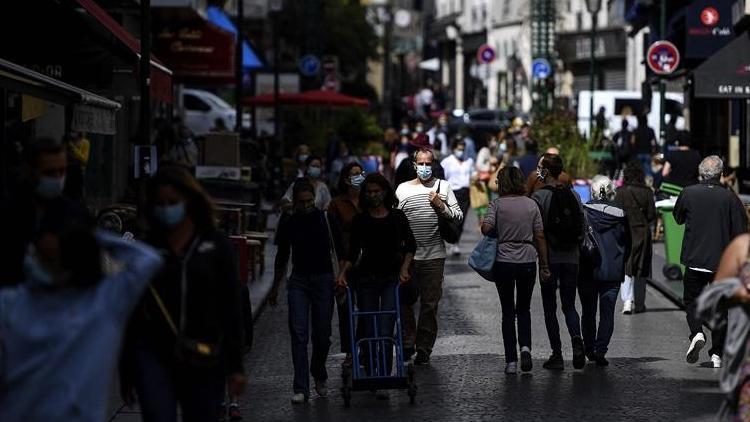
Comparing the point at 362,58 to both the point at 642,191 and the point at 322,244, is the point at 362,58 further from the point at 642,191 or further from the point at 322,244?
the point at 322,244

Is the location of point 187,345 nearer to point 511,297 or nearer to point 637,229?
point 511,297

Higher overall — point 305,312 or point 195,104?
point 195,104

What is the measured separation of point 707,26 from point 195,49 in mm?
10536

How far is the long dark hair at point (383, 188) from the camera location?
12.4m

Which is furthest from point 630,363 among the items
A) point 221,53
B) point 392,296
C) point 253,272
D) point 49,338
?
point 221,53

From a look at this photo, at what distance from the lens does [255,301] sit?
61.5 feet

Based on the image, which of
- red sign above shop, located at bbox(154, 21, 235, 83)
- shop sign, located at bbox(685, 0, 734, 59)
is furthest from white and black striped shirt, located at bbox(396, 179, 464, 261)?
red sign above shop, located at bbox(154, 21, 235, 83)

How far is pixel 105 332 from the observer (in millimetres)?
6914

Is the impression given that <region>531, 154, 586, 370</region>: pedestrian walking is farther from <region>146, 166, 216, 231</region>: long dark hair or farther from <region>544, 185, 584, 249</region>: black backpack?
<region>146, 166, 216, 231</region>: long dark hair

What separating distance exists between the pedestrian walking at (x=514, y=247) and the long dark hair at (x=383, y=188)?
133cm

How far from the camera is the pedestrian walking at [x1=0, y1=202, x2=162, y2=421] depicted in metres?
6.79

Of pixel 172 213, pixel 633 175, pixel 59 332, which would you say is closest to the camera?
pixel 59 332

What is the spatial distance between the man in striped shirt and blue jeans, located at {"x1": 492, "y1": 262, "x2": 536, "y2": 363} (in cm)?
55

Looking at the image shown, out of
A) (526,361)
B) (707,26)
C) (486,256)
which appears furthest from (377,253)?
(707,26)
